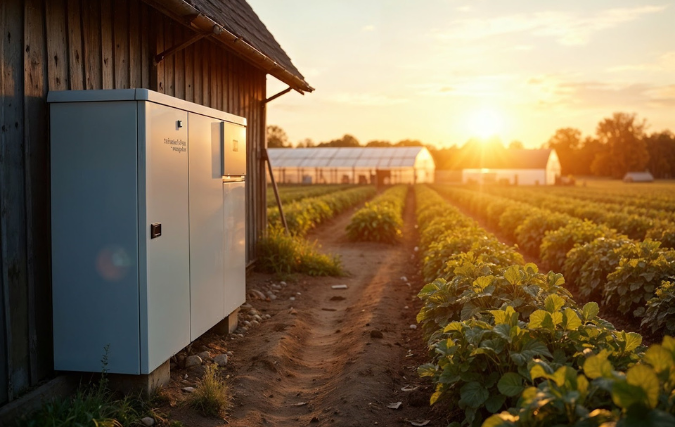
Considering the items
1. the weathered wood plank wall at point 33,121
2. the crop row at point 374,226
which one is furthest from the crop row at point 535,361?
the crop row at point 374,226

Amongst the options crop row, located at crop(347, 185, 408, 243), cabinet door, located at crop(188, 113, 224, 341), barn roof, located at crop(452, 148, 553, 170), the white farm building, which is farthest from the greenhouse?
cabinet door, located at crop(188, 113, 224, 341)

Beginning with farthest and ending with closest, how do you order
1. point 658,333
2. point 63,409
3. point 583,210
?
point 583,210
point 658,333
point 63,409

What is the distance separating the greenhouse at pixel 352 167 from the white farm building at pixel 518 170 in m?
11.1

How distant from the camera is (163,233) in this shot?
14.8 feet

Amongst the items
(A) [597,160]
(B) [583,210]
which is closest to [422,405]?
(B) [583,210]

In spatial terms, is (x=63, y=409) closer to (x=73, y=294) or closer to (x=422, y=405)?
(x=73, y=294)

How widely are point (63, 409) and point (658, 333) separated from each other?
6079mm

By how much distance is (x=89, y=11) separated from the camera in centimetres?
466

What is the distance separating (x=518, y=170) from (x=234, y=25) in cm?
6669

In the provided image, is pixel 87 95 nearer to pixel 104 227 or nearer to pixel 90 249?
pixel 104 227

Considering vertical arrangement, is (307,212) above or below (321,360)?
above

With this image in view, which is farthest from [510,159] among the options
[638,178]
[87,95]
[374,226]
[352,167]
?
[87,95]

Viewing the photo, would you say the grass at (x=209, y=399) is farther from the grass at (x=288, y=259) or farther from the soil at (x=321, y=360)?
the grass at (x=288, y=259)

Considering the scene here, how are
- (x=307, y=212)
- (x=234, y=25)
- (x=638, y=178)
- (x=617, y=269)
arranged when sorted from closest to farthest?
(x=234, y=25) < (x=617, y=269) < (x=307, y=212) < (x=638, y=178)
